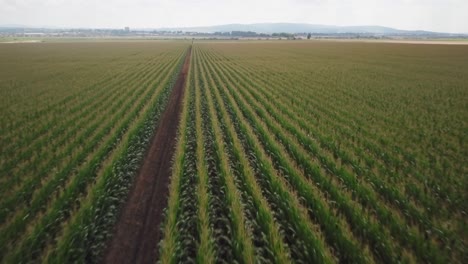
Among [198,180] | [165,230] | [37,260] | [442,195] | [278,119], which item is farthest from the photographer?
[278,119]

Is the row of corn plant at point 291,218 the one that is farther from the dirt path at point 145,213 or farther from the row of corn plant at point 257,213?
the dirt path at point 145,213

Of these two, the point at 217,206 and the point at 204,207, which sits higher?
the point at 204,207

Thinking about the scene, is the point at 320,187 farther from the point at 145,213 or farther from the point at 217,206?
the point at 145,213

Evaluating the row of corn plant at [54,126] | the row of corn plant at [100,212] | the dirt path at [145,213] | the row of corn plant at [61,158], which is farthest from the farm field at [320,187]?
the row of corn plant at [54,126]

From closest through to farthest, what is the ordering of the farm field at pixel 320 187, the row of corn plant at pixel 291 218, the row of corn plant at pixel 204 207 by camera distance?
the row of corn plant at pixel 204 207, the row of corn plant at pixel 291 218, the farm field at pixel 320 187

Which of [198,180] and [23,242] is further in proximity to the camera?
[198,180]

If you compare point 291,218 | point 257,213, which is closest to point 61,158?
point 257,213

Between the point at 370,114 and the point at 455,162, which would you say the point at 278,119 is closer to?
the point at 370,114

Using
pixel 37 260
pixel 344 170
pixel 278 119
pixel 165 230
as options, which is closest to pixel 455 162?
pixel 344 170
